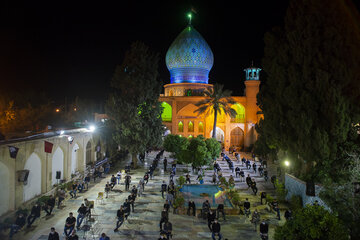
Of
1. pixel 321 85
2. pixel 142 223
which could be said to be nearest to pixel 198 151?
pixel 142 223

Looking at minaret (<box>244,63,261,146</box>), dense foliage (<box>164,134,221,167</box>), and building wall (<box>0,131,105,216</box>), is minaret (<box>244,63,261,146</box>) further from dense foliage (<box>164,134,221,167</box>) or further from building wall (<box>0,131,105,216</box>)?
building wall (<box>0,131,105,216</box>)

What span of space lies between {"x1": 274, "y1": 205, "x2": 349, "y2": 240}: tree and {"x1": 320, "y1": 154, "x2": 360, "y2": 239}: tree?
298 centimetres

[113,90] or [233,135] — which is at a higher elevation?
[113,90]

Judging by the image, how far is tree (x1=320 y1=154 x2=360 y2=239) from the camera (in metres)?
10.1

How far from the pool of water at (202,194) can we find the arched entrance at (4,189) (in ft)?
27.1

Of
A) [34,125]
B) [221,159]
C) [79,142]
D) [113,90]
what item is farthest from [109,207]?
[34,125]

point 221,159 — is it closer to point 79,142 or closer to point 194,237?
point 79,142

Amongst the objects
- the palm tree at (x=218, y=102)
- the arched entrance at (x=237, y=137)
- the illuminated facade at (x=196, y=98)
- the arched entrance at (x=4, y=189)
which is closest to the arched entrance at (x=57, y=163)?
the arched entrance at (x=4, y=189)

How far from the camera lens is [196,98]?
3562cm

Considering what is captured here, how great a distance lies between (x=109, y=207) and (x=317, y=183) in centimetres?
998

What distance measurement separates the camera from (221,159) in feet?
96.5

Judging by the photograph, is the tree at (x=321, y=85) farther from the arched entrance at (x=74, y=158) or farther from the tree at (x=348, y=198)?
the arched entrance at (x=74, y=158)

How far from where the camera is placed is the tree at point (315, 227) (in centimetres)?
732

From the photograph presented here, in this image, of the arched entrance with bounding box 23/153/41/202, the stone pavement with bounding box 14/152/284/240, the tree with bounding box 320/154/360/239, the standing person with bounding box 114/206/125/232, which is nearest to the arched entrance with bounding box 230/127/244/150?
the stone pavement with bounding box 14/152/284/240
